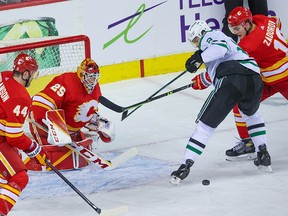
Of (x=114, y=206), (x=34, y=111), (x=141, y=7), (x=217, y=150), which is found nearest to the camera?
(x=114, y=206)

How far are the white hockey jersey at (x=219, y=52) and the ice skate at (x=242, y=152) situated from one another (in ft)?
2.02

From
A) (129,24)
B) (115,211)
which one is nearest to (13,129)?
(115,211)

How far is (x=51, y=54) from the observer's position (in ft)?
23.4

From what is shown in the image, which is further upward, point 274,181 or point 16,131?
point 16,131

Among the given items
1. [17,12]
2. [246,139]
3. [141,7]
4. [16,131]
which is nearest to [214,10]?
[141,7]

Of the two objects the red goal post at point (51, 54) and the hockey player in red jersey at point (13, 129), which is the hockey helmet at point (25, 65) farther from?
the red goal post at point (51, 54)

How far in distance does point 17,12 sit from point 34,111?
1.75 m

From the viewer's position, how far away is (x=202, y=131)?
5.93 m

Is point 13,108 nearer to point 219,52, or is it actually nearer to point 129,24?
point 219,52

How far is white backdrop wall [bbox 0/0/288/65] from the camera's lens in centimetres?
804

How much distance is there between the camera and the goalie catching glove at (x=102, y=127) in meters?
6.49

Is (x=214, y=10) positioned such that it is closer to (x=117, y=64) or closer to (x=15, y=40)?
(x=117, y=64)

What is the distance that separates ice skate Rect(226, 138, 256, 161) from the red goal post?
1255 mm

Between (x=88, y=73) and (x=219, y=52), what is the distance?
0.86 meters
